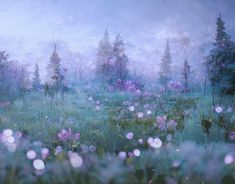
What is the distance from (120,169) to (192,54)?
243ft

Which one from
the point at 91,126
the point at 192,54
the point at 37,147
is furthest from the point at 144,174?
the point at 192,54

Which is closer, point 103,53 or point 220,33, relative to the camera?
point 220,33

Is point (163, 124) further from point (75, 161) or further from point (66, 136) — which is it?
point (75, 161)

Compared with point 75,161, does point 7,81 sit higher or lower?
higher

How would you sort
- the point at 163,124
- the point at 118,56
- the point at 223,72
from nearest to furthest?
the point at 163,124 → the point at 223,72 → the point at 118,56

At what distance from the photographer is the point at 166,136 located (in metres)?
6.75

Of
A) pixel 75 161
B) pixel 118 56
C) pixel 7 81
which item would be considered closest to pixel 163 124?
pixel 75 161

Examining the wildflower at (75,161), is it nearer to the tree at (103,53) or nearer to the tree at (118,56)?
the tree at (118,56)

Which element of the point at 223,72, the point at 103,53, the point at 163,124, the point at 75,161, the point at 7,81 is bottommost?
the point at 163,124

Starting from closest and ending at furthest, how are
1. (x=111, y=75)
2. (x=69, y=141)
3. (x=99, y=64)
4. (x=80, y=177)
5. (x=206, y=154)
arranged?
(x=80, y=177), (x=206, y=154), (x=69, y=141), (x=111, y=75), (x=99, y=64)

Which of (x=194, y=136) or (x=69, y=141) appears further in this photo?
(x=194, y=136)

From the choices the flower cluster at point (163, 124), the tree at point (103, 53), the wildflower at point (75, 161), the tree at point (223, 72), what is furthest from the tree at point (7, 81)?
the tree at point (103, 53)

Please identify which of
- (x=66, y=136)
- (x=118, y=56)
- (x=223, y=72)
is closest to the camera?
(x=66, y=136)

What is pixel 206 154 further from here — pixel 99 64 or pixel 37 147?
pixel 99 64
